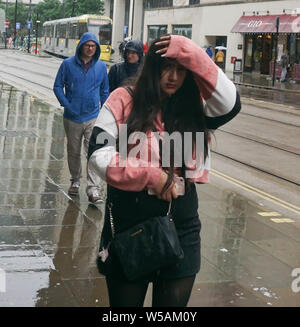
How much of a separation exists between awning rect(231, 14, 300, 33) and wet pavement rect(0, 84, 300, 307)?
100ft

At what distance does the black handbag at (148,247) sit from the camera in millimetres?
2717

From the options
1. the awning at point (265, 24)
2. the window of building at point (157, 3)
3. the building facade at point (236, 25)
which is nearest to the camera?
the awning at point (265, 24)

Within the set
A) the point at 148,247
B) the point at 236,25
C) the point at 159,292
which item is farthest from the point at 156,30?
the point at 148,247

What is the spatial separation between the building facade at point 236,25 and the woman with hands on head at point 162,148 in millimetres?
32293

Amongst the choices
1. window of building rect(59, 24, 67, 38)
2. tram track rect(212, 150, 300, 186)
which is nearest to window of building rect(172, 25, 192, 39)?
window of building rect(59, 24, 67, 38)

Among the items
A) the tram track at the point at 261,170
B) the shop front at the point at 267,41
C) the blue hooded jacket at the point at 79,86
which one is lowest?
the tram track at the point at 261,170

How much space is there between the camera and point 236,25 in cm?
4506

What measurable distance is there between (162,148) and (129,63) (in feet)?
14.9

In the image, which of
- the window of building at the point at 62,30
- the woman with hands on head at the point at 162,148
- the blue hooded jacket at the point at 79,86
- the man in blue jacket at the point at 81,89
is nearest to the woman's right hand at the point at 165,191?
→ the woman with hands on head at the point at 162,148

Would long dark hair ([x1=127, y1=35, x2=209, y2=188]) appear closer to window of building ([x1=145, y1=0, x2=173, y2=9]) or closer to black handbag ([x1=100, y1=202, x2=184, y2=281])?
black handbag ([x1=100, y1=202, x2=184, y2=281])

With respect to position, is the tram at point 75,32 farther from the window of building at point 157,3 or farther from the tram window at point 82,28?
the window of building at point 157,3

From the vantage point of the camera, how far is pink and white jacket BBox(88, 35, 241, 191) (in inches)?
106

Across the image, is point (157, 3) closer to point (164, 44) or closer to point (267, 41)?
point (267, 41)
